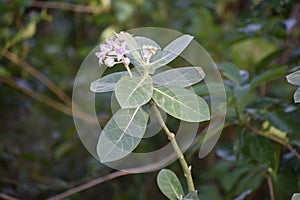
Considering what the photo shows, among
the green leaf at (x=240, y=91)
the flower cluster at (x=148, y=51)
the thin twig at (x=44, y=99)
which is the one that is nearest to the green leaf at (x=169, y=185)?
the flower cluster at (x=148, y=51)

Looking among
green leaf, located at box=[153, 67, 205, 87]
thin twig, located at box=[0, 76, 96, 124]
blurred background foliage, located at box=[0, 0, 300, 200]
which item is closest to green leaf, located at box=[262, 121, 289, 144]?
blurred background foliage, located at box=[0, 0, 300, 200]

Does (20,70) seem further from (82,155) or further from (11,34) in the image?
(82,155)

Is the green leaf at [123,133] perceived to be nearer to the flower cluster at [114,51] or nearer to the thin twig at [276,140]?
the flower cluster at [114,51]

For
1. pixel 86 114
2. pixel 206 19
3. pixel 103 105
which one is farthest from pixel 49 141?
pixel 206 19

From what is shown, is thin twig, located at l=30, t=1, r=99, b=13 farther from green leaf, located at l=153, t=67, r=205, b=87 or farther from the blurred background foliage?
green leaf, located at l=153, t=67, r=205, b=87

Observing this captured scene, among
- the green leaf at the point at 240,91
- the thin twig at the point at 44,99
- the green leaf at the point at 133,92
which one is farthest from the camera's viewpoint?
the thin twig at the point at 44,99

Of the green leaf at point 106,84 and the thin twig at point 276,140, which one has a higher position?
the green leaf at point 106,84
